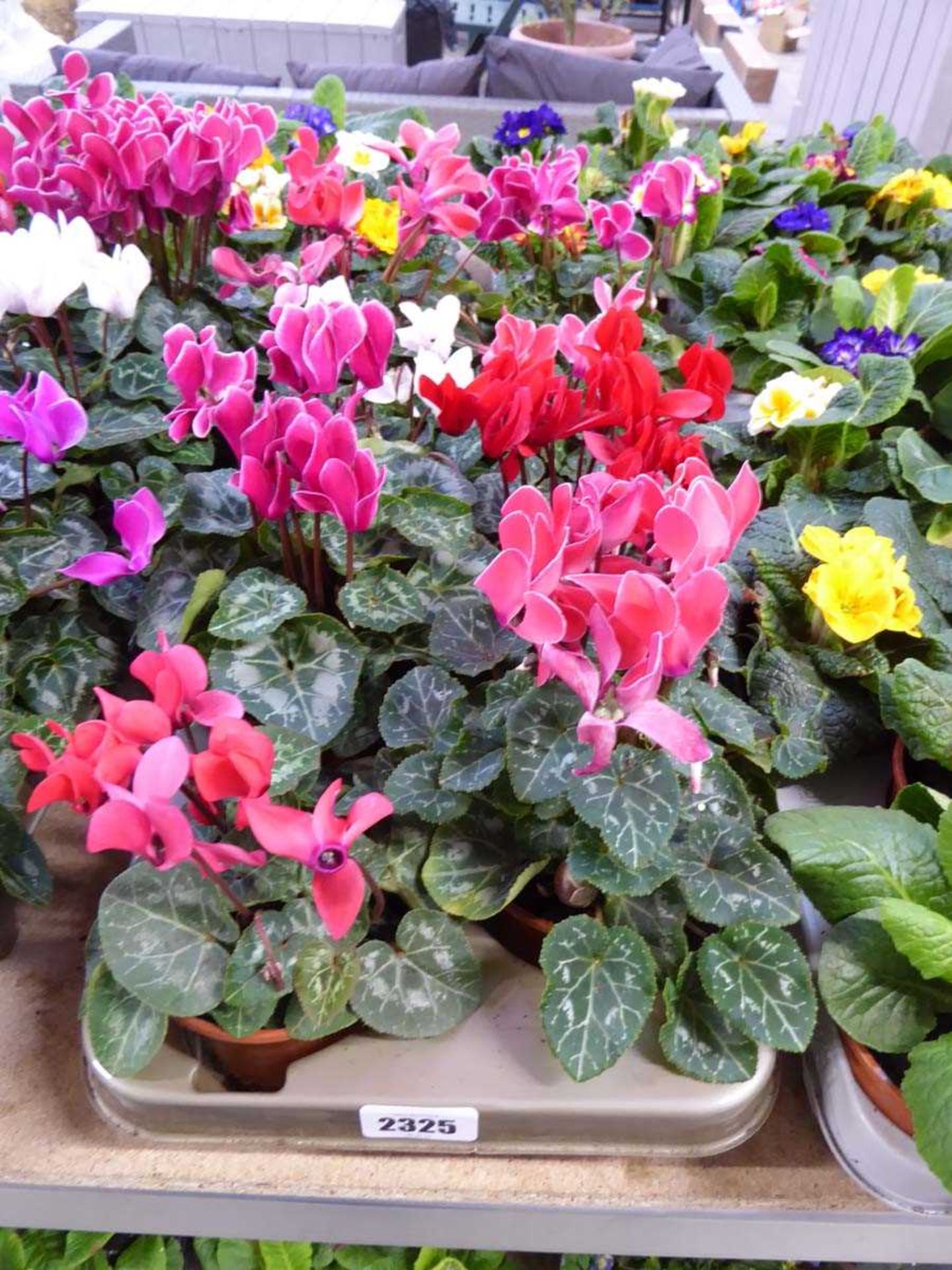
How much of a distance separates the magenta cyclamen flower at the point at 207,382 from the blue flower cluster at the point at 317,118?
1208mm

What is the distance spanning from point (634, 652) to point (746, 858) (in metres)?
0.24

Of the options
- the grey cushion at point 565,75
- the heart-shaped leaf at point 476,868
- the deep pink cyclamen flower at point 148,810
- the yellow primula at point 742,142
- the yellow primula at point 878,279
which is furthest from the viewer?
the grey cushion at point 565,75

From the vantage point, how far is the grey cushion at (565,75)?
2.91 m

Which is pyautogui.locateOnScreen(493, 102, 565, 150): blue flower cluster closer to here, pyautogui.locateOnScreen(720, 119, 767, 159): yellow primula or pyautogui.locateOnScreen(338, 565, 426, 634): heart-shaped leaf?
pyautogui.locateOnScreen(720, 119, 767, 159): yellow primula

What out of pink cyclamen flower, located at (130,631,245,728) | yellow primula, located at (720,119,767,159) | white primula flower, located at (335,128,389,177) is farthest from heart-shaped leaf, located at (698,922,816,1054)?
yellow primula, located at (720,119,767,159)

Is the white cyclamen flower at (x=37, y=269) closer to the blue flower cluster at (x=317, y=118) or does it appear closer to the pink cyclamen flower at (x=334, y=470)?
the pink cyclamen flower at (x=334, y=470)

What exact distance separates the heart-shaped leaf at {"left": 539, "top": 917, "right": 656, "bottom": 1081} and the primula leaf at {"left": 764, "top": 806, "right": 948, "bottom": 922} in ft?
0.42

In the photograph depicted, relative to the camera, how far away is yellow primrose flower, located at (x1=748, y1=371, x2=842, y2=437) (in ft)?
3.42

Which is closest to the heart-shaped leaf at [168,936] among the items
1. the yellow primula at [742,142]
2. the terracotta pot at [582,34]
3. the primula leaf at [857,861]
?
the primula leaf at [857,861]

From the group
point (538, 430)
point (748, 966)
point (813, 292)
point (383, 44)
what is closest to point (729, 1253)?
point (748, 966)

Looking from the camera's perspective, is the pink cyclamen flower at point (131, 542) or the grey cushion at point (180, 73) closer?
the pink cyclamen flower at point (131, 542)

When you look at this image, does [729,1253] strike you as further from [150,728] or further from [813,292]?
[813,292]

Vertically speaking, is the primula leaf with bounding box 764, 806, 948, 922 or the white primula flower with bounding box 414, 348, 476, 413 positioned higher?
the white primula flower with bounding box 414, 348, 476, 413

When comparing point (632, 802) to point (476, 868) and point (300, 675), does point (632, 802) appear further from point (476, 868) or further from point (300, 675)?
A: point (300, 675)
